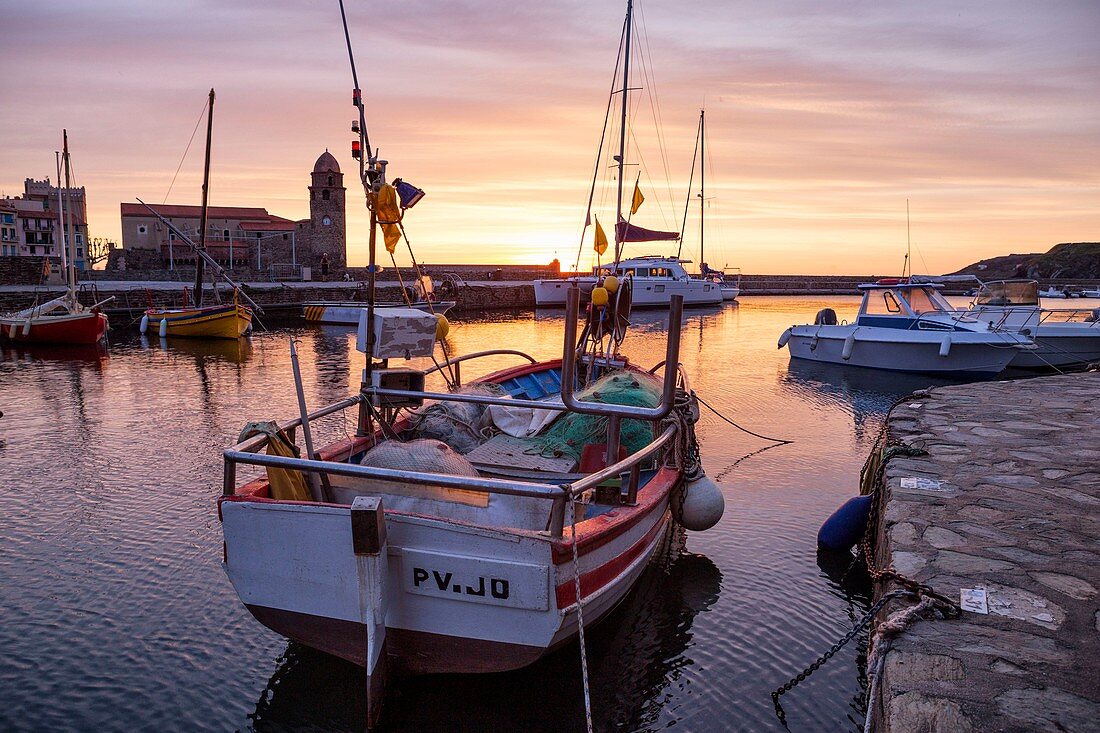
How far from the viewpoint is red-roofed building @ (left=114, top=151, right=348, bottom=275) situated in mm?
64875

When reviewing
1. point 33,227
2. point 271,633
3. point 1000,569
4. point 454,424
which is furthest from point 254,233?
point 1000,569

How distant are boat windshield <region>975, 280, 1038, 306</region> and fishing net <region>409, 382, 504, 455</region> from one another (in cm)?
2170

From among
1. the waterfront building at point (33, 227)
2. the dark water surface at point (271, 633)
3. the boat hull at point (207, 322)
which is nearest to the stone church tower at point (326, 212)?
the waterfront building at point (33, 227)

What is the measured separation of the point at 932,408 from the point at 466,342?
22753 mm

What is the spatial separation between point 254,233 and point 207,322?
2042 inches

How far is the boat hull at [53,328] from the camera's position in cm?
2491

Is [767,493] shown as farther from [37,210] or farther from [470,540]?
[37,210]

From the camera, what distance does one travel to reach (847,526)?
7.44 meters

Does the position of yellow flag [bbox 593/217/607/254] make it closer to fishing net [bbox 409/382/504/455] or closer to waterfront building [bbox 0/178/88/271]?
fishing net [bbox 409/382/504/455]

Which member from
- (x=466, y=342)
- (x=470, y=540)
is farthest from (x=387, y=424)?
(x=466, y=342)

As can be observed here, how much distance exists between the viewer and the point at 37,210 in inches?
3440

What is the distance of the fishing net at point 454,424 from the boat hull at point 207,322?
22.7m

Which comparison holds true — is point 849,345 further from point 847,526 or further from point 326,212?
point 326,212

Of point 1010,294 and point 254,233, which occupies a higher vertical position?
point 254,233
